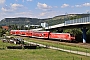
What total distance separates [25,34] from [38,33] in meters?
20.0

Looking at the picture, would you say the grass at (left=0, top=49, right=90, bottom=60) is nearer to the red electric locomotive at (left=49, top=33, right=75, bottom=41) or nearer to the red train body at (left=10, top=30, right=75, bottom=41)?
the red electric locomotive at (left=49, top=33, right=75, bottom=41)

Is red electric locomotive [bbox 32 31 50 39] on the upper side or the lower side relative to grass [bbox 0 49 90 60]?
upper

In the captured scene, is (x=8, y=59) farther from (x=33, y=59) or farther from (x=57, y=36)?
(x=57, y=36)

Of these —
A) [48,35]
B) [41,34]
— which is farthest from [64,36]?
[41,34]

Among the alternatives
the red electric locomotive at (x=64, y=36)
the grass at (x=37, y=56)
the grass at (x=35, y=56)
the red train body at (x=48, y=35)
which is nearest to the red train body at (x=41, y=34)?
the red train body at (x=48, y=35)

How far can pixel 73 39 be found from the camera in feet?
265

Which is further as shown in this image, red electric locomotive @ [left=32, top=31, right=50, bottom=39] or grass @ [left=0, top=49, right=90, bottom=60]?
red electric locomotive @ [left=32, top=31, right=50, bottom=39]

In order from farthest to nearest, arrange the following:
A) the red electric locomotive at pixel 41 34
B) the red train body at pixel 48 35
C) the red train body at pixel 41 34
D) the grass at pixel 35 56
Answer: the red train body at pixel 41 34, the red electric locomotive at pixel 41 34, the red train body at pixel 48 35, the grass at pixel 35 56

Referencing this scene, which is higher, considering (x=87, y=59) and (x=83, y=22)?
(x=83, y=22)

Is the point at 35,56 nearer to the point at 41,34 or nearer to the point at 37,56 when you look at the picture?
the point at 37,56

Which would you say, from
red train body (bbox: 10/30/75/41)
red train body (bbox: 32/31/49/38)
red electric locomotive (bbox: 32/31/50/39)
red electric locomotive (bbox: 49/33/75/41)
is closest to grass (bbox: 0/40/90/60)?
red electric locomotive (bbox: 49/33/75/41)

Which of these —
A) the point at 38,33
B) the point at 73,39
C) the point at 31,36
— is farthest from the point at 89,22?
the point at 31,36

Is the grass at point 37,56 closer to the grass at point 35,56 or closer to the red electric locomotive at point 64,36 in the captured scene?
the grass at point 35,56

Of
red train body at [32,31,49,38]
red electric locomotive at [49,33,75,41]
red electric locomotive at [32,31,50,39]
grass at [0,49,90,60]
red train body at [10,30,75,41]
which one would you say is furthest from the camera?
red train body at [32,31,49,38]
